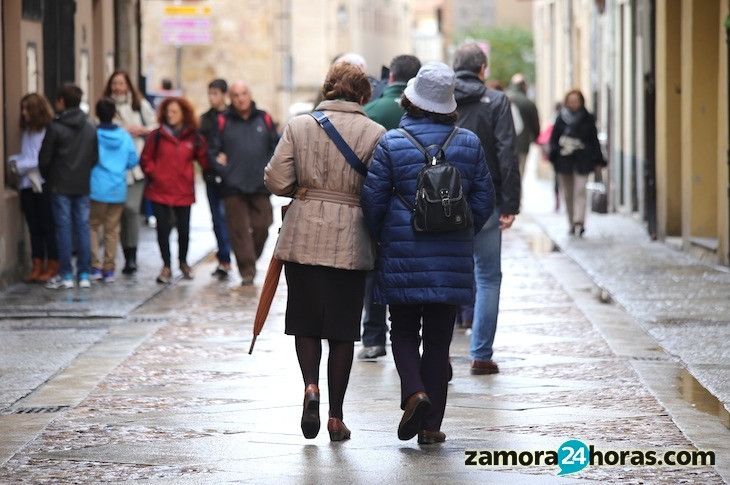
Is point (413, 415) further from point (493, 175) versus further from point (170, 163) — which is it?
point (170, 163)

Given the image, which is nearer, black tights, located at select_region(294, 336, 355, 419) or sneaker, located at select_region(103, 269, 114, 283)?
black tights, located at select_region(294, 336, 355, 419)

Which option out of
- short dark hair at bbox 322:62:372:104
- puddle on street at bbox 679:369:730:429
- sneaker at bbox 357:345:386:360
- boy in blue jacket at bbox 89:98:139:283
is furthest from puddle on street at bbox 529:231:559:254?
short dark hair at bbox 322:62:372:104

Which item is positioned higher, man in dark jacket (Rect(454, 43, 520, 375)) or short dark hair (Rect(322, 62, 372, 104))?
short dark hair (Rect(322, 62, 372, 104))

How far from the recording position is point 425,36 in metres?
115

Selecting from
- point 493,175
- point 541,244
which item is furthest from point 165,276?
point 493,175

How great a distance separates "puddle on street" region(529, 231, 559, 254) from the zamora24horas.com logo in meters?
11.8

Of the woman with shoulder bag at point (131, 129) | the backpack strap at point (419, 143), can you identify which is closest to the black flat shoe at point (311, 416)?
the backpack strap at point (419, 143)

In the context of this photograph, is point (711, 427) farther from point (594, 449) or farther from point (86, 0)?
point (86, 0)

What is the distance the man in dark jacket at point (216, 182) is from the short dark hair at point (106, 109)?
2.75 ft

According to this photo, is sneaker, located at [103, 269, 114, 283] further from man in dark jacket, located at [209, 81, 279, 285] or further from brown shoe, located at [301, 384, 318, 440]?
brown shoe, located at [301, 384, 318, 440]

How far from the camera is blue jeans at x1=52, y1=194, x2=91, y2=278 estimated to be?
51.8 ft

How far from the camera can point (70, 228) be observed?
1589 centimetres

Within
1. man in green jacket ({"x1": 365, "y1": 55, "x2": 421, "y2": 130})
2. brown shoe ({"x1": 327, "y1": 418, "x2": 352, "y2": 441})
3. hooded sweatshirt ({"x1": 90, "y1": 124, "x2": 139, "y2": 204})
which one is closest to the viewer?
brown shoe ({"x1": 327, "y1": 418, "x2": 352, "y2": 441})

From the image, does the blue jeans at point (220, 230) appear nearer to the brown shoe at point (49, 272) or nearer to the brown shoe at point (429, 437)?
the brown shoe at point (49, 272)
